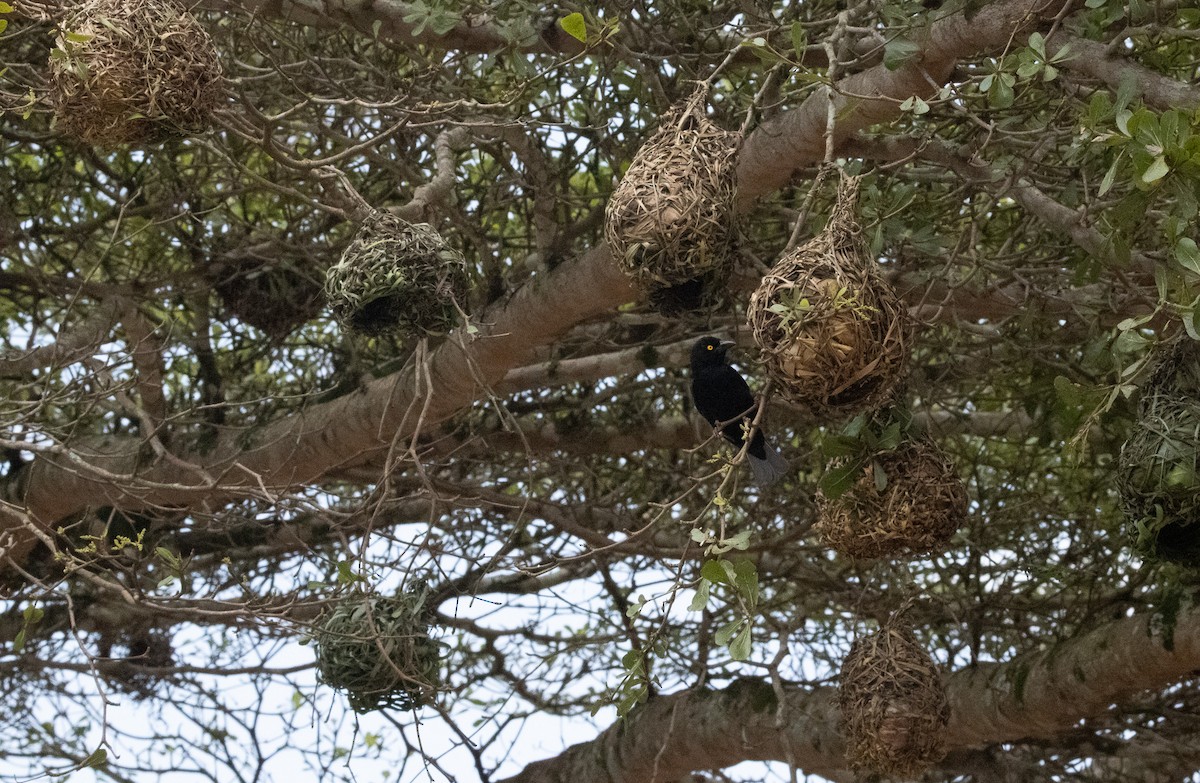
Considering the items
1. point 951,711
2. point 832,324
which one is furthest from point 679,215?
point 951,711

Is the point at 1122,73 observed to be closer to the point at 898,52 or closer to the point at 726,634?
the point at 898,52

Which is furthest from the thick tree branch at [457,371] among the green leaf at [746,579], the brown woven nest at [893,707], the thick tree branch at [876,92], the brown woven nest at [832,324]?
the brown woven nest at [893,707]

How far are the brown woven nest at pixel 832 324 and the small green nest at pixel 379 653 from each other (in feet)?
3.32

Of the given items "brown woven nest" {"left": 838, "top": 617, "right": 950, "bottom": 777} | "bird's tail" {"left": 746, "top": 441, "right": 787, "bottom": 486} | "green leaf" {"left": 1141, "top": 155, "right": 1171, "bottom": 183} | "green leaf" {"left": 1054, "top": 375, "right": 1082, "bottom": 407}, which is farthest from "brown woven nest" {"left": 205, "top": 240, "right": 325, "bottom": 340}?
"green leaf" {"left": 1141, "top": 155, "right": 1171, "bottom": 183}

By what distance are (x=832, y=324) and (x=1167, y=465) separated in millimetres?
699

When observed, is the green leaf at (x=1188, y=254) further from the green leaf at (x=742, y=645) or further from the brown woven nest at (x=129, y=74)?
the brown woven nest at (x=129, y=74)

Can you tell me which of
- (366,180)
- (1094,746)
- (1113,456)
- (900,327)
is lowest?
(1094,746)

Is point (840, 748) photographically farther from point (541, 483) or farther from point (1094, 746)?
point (541, 483)

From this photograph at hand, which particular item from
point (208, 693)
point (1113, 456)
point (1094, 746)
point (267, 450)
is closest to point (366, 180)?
point (267, 450)

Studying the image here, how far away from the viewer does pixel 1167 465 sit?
2.09 metres

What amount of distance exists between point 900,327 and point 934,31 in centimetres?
90

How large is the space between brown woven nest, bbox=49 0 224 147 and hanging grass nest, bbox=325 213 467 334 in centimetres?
37

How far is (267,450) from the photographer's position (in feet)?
12.8

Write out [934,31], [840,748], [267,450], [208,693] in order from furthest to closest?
[208,693] < [267,450] < [840,748] < [934,31]
